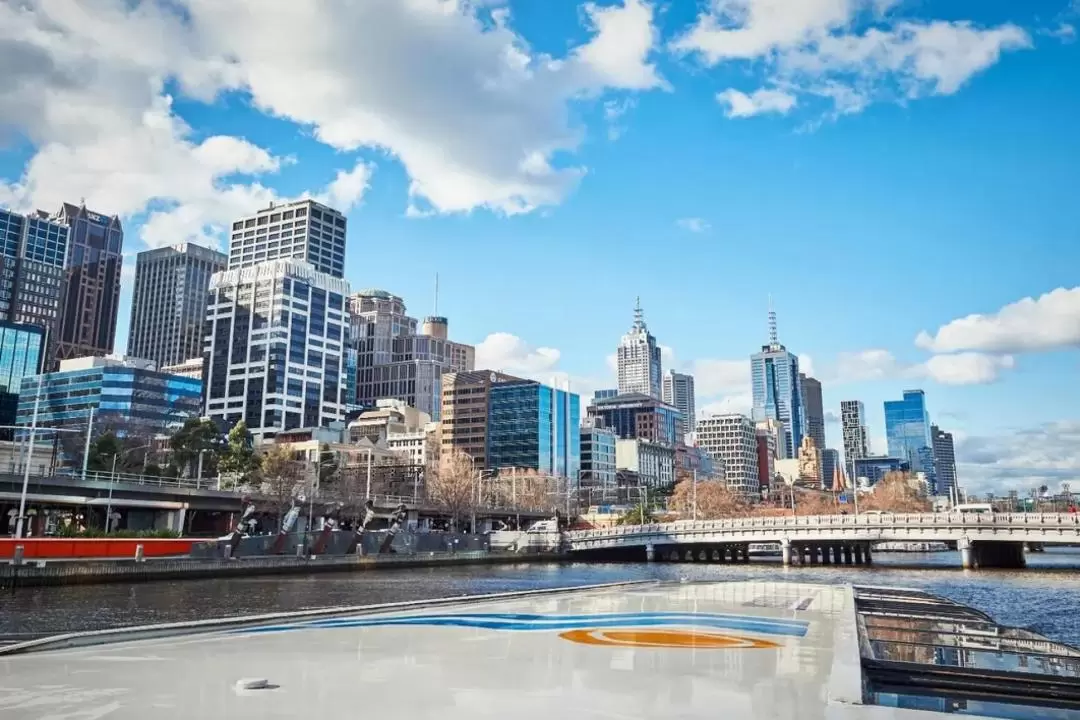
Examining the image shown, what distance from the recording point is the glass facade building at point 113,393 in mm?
166000

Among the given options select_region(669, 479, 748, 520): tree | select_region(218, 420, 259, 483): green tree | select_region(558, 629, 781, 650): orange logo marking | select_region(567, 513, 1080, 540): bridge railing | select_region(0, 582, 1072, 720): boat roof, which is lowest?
select_region(558, 629, 781, 650): orange logo marking

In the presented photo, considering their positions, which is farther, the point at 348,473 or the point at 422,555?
the point at 348,473

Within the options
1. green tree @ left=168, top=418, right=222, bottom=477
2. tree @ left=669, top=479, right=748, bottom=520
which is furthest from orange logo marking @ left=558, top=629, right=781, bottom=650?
tree @ left=669, top=479, right=748, bottom=520

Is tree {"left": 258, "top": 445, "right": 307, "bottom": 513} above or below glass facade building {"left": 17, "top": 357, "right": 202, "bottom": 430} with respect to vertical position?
below

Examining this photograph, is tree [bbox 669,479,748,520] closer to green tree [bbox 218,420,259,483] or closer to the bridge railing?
the bridge railing

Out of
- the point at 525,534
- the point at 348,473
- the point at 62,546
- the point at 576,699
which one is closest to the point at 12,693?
the point at 576,699

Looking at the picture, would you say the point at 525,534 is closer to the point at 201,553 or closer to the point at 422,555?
the point at 422,555

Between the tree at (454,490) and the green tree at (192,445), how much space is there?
32062 millimetres

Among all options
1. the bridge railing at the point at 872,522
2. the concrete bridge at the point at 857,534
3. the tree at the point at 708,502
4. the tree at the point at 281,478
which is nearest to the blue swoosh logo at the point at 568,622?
the concrete bridge at the point at 857,534

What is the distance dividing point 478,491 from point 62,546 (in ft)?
312

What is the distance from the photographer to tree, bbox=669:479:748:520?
151 meters

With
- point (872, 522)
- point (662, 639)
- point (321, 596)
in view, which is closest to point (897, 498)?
point (872, 522)

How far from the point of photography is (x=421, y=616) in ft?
48.3

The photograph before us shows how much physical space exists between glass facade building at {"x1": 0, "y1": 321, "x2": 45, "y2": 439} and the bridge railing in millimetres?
142411
